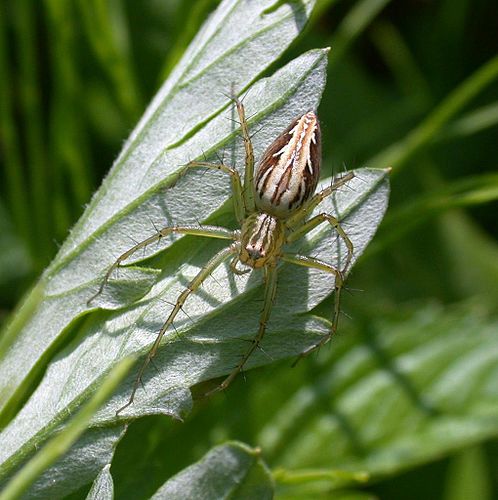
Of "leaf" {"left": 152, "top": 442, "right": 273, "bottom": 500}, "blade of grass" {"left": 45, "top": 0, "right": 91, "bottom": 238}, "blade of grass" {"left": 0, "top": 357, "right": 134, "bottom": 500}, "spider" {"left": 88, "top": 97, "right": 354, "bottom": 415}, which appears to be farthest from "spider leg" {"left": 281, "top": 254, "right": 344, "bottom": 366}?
"blade of grass" {"left": 45, "top": 0, "right": 91, "bottom": 238}

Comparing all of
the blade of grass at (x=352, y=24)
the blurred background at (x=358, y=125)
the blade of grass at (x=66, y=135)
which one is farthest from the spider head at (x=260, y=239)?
the blade of grass at (x=352, y=24)

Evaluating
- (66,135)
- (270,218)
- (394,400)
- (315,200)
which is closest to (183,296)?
(315,200)

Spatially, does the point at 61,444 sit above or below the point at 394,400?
above

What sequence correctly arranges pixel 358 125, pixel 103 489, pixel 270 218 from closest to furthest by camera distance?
1. pixel 103 489
2. pixel 270 218
3. pixel 358 125

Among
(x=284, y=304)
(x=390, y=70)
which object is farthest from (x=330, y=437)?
(x=390, y=70)

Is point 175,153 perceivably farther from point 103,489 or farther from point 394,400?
point 394,400

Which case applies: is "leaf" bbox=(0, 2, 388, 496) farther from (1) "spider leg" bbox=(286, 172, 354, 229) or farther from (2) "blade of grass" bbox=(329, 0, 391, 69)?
(2) "blade of grass" bbox=(329, 0, 391, 69)
